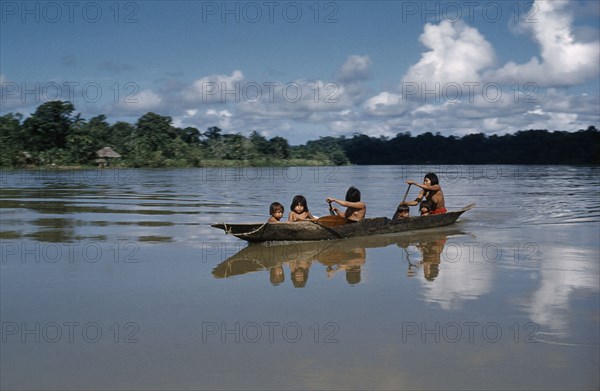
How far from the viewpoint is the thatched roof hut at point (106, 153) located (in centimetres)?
5832

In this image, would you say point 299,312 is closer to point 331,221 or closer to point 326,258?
point 326,258

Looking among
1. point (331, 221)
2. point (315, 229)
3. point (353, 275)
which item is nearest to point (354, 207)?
point (331, 221)

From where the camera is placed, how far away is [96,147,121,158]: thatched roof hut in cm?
5832

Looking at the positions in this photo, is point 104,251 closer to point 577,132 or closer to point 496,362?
point 496,362

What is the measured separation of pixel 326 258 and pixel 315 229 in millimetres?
1247

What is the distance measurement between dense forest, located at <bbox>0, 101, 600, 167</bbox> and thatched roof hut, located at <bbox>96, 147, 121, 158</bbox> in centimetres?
36

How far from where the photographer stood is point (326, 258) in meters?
9.46

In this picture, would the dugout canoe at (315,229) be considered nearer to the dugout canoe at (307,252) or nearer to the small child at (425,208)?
the dugout canoe at (307,252)

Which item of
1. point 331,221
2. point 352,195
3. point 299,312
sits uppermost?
point 352,195

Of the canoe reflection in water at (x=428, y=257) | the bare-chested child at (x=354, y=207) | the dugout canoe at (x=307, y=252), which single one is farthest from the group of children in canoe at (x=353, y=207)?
the canoe reflection in water at (x=428, y=257)

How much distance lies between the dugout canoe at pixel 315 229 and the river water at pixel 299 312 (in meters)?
0.21

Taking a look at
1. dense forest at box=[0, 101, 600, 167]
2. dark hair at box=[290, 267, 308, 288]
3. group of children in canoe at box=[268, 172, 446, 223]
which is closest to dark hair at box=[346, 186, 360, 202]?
group of children in canoe at box=[268, 172, 446, 223]

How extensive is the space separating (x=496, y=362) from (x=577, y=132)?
82737mm

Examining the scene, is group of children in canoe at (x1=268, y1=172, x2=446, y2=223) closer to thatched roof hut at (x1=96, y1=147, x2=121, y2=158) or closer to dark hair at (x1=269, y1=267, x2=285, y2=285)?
dark hair at (x1=269, y1=267, x2=285, y2=285)
